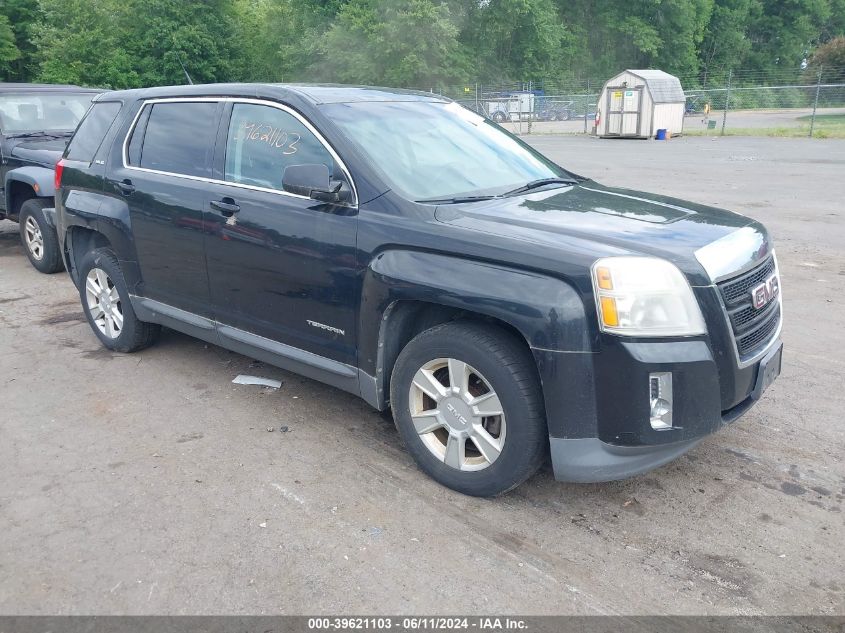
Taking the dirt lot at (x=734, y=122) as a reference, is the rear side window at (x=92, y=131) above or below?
above

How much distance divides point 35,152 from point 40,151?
0.05 metres

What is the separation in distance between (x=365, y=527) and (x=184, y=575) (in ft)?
2.56

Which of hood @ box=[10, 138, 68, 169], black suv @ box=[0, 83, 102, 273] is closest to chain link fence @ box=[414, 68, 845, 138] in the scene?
black suv @ box=[0, 83, 102, 273]

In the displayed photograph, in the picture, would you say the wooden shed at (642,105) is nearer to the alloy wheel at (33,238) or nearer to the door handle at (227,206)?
the alloy wheel at (33,238)

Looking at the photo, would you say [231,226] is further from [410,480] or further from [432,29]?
[432,29]

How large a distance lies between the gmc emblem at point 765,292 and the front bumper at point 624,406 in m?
0.37

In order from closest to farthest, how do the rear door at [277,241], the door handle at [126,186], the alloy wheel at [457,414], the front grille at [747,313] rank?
the front grille at [747,313] → the alloy wheel at [457,414] → the rear door at [277,241] → the door handle at [126,186]

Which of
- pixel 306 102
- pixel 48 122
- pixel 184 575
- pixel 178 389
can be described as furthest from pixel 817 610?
pixel 48 122

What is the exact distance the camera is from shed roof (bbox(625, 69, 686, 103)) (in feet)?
93.9

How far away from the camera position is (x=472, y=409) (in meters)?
3.34

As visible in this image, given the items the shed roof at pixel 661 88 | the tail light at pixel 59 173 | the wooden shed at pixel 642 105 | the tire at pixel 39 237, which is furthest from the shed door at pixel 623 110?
the tail light at pixel 59 173

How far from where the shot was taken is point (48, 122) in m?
9.00

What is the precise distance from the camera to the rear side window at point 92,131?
5367 millimetres

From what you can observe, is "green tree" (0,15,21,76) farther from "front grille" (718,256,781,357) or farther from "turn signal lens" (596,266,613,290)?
"front grille" (718,256,781,357)
